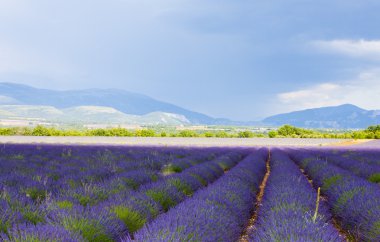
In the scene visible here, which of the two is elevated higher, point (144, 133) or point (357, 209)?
point (144, 133)

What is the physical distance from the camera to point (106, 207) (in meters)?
4.28

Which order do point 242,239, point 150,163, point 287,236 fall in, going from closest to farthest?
1. point 287,236
2. point 242,239
3. point 150,163

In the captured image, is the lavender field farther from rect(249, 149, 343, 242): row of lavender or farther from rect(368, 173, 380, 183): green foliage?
rect(368, 173, 380, 183): green foliage

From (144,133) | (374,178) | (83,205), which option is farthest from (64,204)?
(144,133)

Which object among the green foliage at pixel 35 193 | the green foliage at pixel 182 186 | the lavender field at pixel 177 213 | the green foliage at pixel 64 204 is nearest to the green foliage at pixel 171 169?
the lavender field at pixel 177 213

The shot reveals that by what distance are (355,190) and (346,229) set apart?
37.9 inches

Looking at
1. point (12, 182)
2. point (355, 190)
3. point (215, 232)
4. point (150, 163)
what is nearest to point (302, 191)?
point (355, 190)

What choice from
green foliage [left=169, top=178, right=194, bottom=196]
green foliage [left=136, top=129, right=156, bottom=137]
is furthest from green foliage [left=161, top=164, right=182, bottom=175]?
green foliage [left=136, top=129, right=156, bottom=137]

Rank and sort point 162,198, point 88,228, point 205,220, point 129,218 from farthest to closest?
point 162,198
point 129,218
point 205,220
point 88,228

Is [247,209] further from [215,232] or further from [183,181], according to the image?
[215,232]

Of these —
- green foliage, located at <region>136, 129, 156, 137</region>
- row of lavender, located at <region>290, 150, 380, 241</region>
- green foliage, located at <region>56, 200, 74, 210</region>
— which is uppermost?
green foliage, located at <region>136, 129, 156, 137</region>

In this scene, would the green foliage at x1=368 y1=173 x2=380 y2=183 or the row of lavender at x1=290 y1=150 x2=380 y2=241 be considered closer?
the row of lavender at x1=290 y1=150 x2=380 y2=241

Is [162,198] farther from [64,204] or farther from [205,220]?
[205,220]

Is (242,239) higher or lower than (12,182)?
lower
